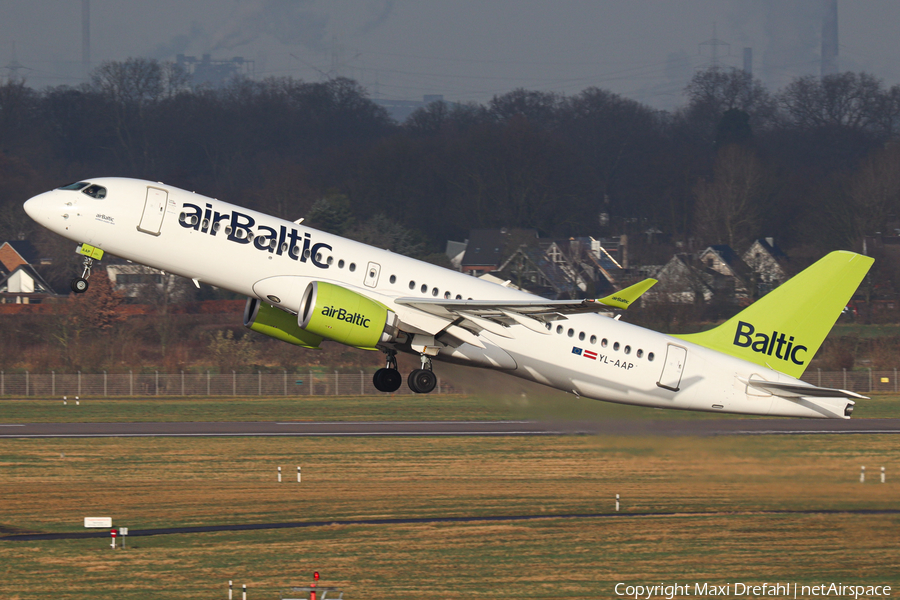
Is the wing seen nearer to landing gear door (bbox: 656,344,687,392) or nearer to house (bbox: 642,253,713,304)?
landing gear door (bbox: 656,344,687,392)

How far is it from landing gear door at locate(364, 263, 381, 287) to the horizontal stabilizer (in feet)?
47.6

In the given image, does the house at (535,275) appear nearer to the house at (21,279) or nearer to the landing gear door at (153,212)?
the house at (21,279)

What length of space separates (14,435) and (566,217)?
92935mm

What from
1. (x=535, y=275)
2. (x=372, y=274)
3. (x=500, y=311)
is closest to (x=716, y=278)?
(x=535, y=275)

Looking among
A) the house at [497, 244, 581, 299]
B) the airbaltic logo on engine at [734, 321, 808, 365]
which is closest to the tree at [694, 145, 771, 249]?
the house at [497, 244, 581, 299]

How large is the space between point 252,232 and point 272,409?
41.2 meters

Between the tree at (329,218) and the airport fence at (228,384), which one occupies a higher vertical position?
the tree at (329,218)

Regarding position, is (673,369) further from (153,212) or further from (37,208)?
(37,208)

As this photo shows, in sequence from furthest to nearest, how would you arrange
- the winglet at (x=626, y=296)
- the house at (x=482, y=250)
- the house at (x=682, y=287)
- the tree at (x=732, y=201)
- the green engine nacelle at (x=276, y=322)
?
the tree at (x=732, y=201), the house at (x=482, y=250), the house at (x=682, y=287), the green engine nacelle at (x=276, y=322), the winglet at (x=626, y=296)

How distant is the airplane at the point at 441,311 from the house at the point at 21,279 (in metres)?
73.1

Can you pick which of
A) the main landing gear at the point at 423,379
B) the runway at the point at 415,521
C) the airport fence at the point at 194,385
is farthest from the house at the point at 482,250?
the main landing gear at the point at 423,379

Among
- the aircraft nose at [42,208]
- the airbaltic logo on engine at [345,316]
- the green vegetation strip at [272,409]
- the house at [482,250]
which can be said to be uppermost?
the house at [482,250]

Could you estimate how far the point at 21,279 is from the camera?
10756 cm

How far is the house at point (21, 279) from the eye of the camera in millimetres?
104625
